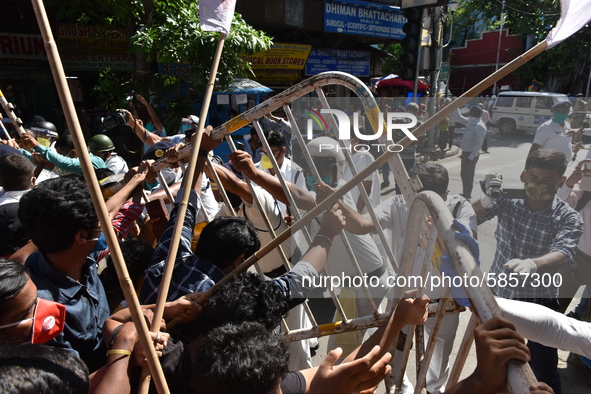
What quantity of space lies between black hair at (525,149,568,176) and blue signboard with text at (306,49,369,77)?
10.7 m

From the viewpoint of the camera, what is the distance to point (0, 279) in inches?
45.7

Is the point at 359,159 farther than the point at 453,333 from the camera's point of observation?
No

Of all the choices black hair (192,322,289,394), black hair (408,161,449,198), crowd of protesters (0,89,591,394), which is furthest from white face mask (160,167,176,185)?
black hair (192,322,289,394)

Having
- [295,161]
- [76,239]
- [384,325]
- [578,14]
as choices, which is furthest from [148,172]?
[578,14]

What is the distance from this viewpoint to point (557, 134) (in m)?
1.54

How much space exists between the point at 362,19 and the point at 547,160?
11.5m

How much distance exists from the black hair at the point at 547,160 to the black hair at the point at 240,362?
1137 millimetres

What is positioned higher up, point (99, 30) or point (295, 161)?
point (99, 30)

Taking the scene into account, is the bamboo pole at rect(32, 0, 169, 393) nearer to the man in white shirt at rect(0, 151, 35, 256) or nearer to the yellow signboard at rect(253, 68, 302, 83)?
the man in white shirt at rect(0, 151, 35, 256)

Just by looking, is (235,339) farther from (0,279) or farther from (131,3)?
(131,3)

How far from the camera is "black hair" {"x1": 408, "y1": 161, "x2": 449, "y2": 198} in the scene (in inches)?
60.3

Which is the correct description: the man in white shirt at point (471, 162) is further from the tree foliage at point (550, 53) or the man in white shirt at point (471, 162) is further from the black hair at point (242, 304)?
the tree foliage at point (550, 53)

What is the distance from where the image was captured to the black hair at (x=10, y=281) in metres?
1.15

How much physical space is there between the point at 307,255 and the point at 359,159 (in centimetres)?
65
